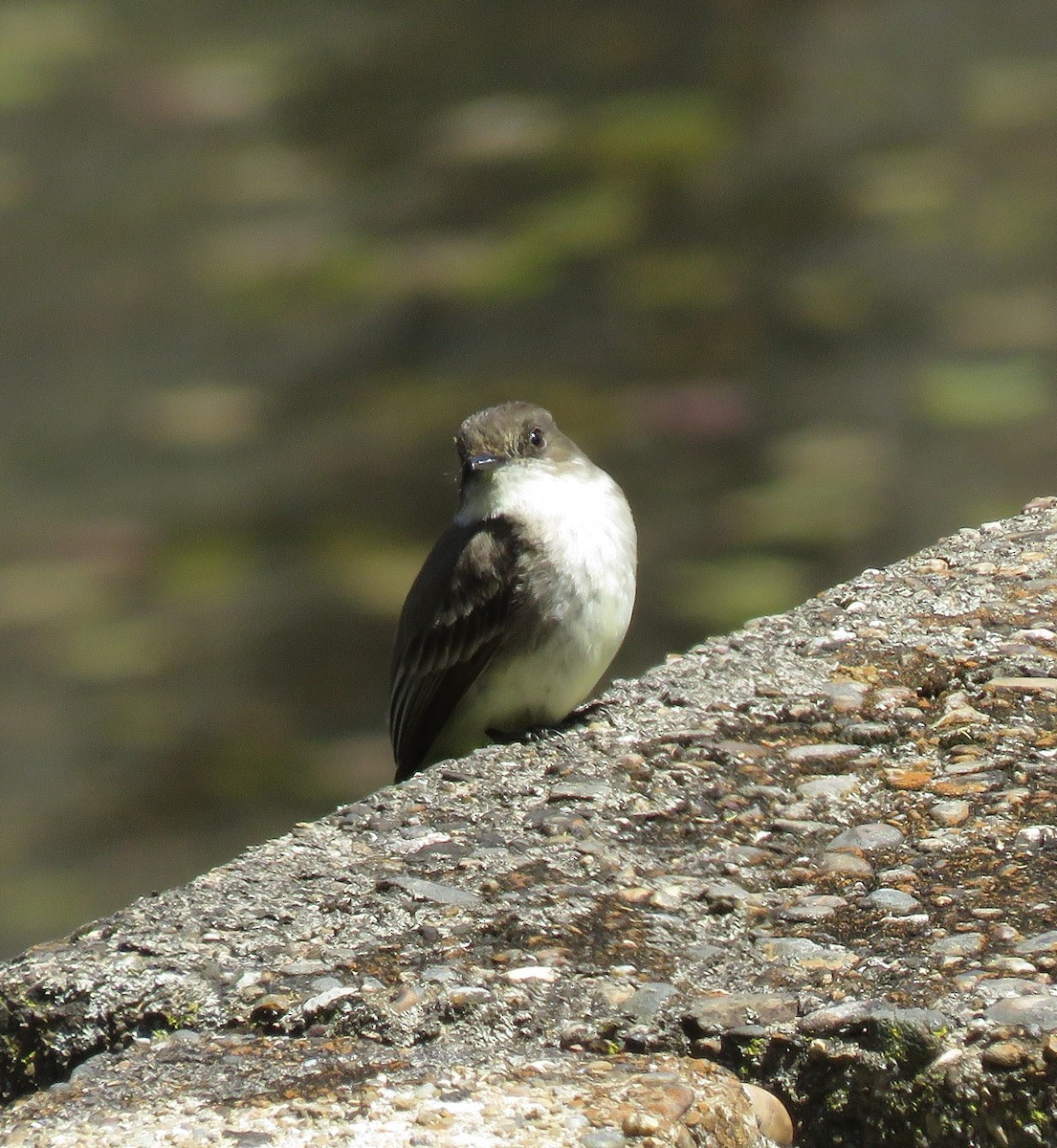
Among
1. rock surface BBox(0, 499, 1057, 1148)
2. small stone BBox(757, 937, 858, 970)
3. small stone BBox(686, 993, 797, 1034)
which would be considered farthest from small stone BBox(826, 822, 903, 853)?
small stone BBox(686, 993, 797, 1034)

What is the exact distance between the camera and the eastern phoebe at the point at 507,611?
151 inches

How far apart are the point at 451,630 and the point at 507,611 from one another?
108 mm

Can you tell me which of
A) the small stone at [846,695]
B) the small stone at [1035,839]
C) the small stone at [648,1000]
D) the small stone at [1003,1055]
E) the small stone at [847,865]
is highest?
the small stone at [846,695]

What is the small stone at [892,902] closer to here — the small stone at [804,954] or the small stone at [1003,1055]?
the small stone at [804,954]

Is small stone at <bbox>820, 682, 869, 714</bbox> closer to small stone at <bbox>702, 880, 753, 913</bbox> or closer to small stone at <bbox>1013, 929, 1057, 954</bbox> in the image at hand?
small stone at <bbox>702, 880, 753, 913</bbox>

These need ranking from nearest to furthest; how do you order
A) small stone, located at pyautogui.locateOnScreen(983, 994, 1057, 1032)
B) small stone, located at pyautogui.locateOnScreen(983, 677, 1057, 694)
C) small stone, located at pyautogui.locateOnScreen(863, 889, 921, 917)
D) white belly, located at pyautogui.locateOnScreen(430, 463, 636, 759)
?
small stone, located at pyautogui.locateOnScreen(983, 994, 1057, 1032) < small stone, located at pyautogui.locateOnScreen(863, 889, 921, 917) < small stone, located at pyautogui.locateOnScreen(983, 677, 1057, 694) < white belly, located at pyautogui.locateOnScreen(430, 463, 636, 759)

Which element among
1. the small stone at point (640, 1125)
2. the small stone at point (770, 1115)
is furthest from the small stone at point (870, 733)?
the small stone at point (640, 1125)

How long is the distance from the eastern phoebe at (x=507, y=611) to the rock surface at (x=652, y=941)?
1.28 meters

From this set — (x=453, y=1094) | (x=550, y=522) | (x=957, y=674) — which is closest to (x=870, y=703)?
(x=957, y=674)

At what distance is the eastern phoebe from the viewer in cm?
384

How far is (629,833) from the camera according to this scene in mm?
2178

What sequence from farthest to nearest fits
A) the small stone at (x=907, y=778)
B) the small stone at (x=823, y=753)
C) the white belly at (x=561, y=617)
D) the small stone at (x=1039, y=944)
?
the white belly at (x=561, y=617) → the small stone at (x=823, y=753) → the small stone at (x=907, y=778) → the small stone at (x=1039, y=944)

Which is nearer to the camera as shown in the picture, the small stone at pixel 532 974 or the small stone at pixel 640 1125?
the small stone at pixel 640 1125

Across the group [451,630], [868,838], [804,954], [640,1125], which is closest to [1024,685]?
[868,838]
